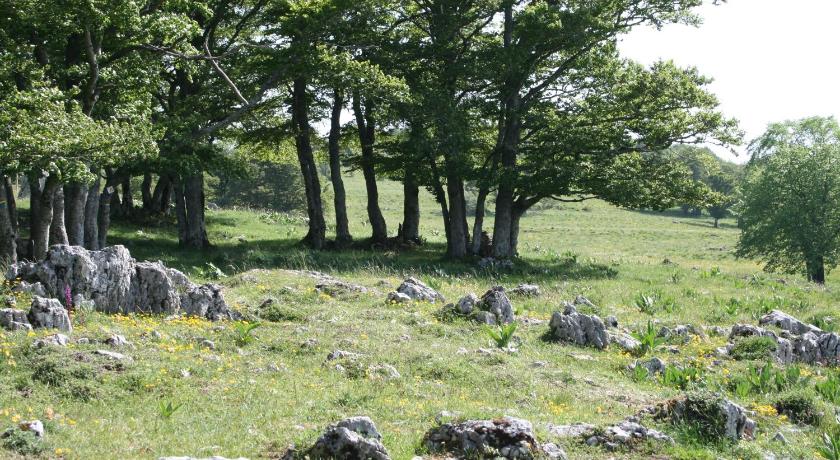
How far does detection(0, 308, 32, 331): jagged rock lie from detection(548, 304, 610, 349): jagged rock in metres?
9.78

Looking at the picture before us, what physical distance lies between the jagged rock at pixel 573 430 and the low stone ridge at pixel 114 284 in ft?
25.9

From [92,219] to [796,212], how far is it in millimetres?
36516

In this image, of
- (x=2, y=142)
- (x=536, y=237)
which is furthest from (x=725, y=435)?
(x=536, y=237)

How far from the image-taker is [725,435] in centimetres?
895

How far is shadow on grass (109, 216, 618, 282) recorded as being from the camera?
25359 mm

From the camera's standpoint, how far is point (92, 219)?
23922mm

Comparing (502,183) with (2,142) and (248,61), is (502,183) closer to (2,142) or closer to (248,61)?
(248,61)

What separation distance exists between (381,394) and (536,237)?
5405cm

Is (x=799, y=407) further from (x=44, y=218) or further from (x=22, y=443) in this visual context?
(x=44, y=218)

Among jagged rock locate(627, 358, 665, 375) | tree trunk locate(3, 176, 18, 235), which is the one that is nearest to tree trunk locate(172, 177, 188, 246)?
tree trunk locate(3, 176, 18, 235)

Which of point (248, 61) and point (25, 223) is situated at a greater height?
point (248, 61)

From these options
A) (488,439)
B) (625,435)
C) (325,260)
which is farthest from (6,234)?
(625,435)

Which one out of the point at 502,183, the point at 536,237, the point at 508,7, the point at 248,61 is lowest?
the point at 536,237

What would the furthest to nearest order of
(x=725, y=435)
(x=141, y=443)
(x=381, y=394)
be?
(x=381, y=394)
(x=725, y=435)
(x=141, y=443)
